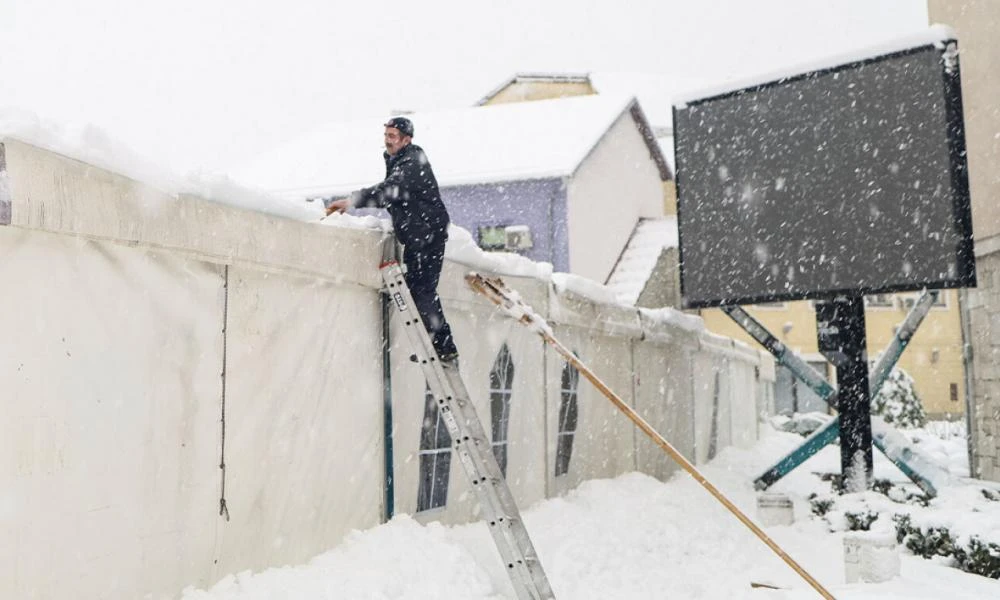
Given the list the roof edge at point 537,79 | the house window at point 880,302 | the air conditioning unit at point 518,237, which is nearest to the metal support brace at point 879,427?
the air conditioning unit at point 518,237

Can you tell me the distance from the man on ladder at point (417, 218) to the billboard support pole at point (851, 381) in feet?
18.1

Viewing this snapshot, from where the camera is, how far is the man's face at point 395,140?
526 cm

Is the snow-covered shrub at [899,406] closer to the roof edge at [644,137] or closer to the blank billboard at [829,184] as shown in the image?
the roof edge at [644,137]

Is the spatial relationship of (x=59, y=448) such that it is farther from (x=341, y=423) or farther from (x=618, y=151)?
(x=618, y=151)

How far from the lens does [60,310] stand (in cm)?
335

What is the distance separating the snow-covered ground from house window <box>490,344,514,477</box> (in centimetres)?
61

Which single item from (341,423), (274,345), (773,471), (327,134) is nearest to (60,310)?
(274,345)

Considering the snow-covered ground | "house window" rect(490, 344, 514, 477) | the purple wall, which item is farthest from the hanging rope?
the purple wall

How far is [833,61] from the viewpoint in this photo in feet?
28.7

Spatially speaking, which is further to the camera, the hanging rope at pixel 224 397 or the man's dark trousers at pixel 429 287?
the man's dark trousers at pixel 429 287

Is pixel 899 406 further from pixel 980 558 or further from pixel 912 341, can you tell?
pixel 980 558

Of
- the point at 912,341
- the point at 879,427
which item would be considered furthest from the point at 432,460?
the point at 912,341

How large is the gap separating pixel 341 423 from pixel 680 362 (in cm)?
810

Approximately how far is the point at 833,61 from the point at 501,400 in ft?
16.0
